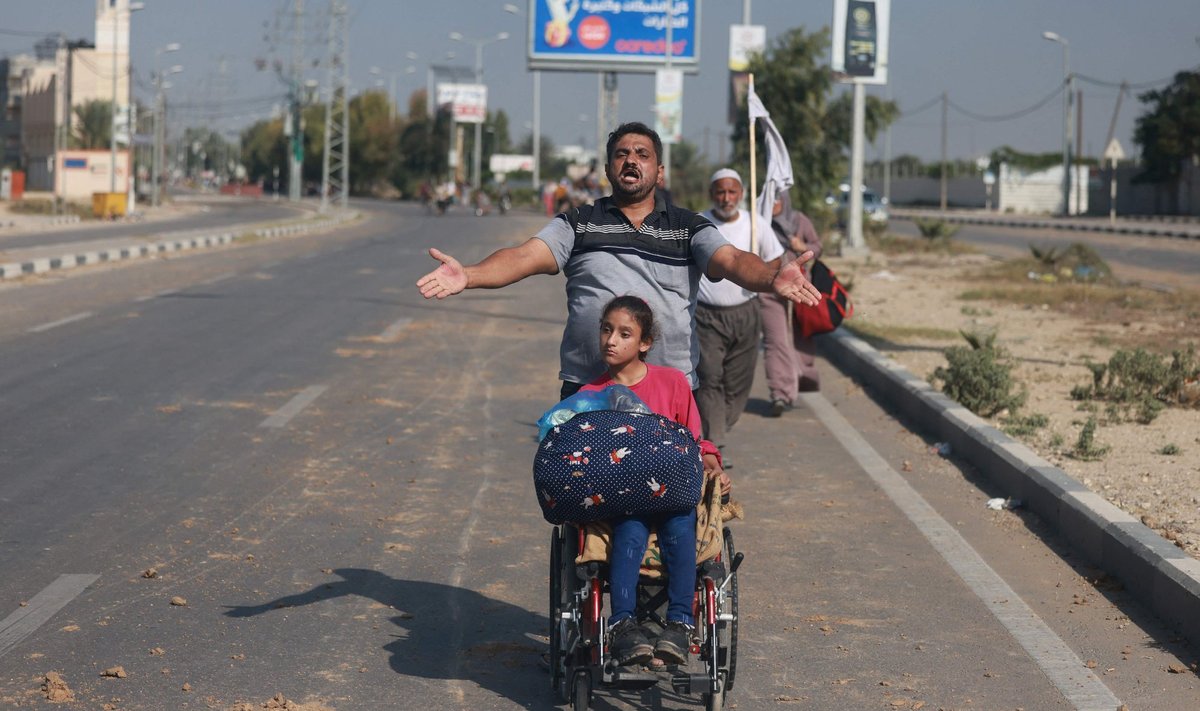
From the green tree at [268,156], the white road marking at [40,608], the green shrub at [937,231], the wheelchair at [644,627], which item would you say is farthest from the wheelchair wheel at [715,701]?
the green tree at [268,156]

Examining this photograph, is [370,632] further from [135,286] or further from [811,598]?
[135,286]

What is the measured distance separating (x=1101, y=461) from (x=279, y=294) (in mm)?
13677

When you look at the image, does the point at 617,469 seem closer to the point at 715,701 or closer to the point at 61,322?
the point at 715,701

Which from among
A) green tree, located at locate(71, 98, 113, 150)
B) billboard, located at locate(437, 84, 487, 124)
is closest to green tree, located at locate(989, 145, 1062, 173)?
billboard, located at locate(437, 84, 487, 124)

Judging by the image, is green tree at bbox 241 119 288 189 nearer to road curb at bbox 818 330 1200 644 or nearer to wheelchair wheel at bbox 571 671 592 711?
road curb at bbox 818 330 1200 644

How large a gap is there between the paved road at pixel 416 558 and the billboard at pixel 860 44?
17.6 meters

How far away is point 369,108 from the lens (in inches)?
5487

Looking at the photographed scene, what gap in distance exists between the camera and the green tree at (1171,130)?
211 feet

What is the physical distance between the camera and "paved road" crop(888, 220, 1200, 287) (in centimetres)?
2817

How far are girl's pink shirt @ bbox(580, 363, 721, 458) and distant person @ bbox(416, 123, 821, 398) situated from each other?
8.8 inches

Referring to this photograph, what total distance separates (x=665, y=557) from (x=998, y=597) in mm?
2221

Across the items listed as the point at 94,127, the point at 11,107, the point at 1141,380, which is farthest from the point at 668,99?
the point at 11,107

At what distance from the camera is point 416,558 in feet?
21.3

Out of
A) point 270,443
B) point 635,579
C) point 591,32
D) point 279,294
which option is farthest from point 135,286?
point 591,32
